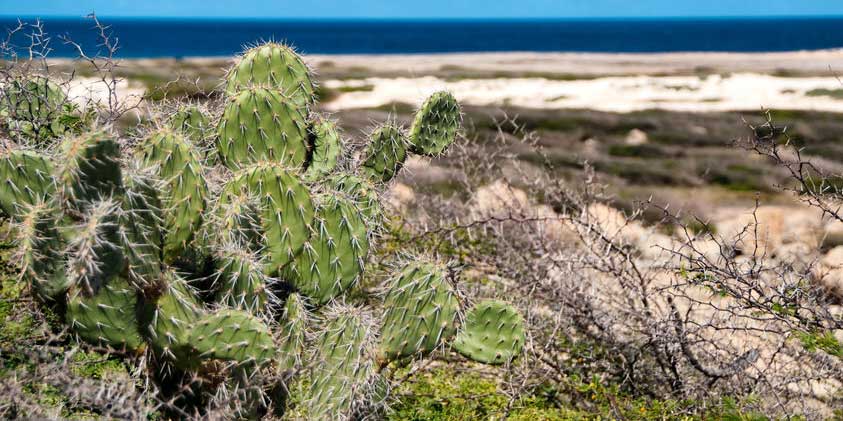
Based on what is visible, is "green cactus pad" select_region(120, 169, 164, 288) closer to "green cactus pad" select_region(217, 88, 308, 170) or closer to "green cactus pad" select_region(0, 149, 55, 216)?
"green cactus pad" select_region(0, 149, 55, 216)

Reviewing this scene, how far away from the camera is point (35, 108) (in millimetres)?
4348

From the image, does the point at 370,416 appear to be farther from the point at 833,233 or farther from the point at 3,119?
the point at 833,233

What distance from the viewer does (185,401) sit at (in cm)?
320

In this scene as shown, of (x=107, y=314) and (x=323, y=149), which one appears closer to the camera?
(x=107, y=314)

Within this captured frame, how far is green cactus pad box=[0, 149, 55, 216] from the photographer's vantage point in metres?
2.83

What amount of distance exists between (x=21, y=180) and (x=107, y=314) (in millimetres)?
547

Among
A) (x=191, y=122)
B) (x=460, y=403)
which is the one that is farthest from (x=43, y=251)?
(x=460, y=403)

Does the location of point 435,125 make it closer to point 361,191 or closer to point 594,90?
point 361,191

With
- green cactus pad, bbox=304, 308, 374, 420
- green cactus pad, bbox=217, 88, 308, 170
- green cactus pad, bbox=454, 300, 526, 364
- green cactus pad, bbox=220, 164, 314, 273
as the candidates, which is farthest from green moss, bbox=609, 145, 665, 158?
green cactus pad, bbox=220, 164, 314, 273

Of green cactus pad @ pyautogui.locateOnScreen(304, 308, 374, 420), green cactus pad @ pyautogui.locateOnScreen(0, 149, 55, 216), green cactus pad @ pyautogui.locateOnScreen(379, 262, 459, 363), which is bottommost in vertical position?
green cactus pad @ pyautogui.locateOnScreen(304, 308, 374, 420)

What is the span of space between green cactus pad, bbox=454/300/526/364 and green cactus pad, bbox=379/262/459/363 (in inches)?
8.8

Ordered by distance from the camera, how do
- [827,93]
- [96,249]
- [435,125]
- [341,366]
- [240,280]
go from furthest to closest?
[827,93] → [435,125] → [341,366] → [240,280] → [96,249]

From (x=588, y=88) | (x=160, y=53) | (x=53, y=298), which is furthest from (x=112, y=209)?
(x=160, y=53)

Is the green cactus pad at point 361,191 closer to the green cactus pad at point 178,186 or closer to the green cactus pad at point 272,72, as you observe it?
the green cactus pad at point 272,72
